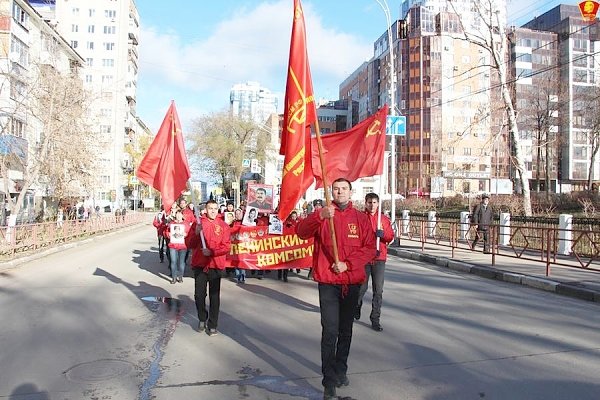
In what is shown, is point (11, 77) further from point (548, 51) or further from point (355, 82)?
point (355, 82)

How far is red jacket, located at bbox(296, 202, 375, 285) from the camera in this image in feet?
15.1

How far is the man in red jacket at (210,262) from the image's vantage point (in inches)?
276

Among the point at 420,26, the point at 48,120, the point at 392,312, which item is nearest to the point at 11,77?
the point at 48,120

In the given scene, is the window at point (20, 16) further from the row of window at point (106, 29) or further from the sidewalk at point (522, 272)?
the row of window at point (106, 29)

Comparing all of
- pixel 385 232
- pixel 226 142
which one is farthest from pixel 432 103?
pixel 385 232

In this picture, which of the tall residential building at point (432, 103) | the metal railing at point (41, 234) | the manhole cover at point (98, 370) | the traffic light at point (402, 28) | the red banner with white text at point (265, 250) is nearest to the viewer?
the manhole cover at point (98, 370)

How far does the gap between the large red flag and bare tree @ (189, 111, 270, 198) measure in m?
57.8

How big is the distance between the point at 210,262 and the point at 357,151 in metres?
2.98

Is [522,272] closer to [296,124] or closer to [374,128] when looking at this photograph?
[374,128]

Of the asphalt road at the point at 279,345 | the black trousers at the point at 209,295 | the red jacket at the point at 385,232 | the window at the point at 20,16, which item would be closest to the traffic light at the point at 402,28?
the asphalt road at the point at 279,345

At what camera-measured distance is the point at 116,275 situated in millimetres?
13047

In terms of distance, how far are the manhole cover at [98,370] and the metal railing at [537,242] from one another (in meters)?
10.1

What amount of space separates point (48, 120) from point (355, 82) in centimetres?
9877

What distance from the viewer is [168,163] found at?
26.1 ft
